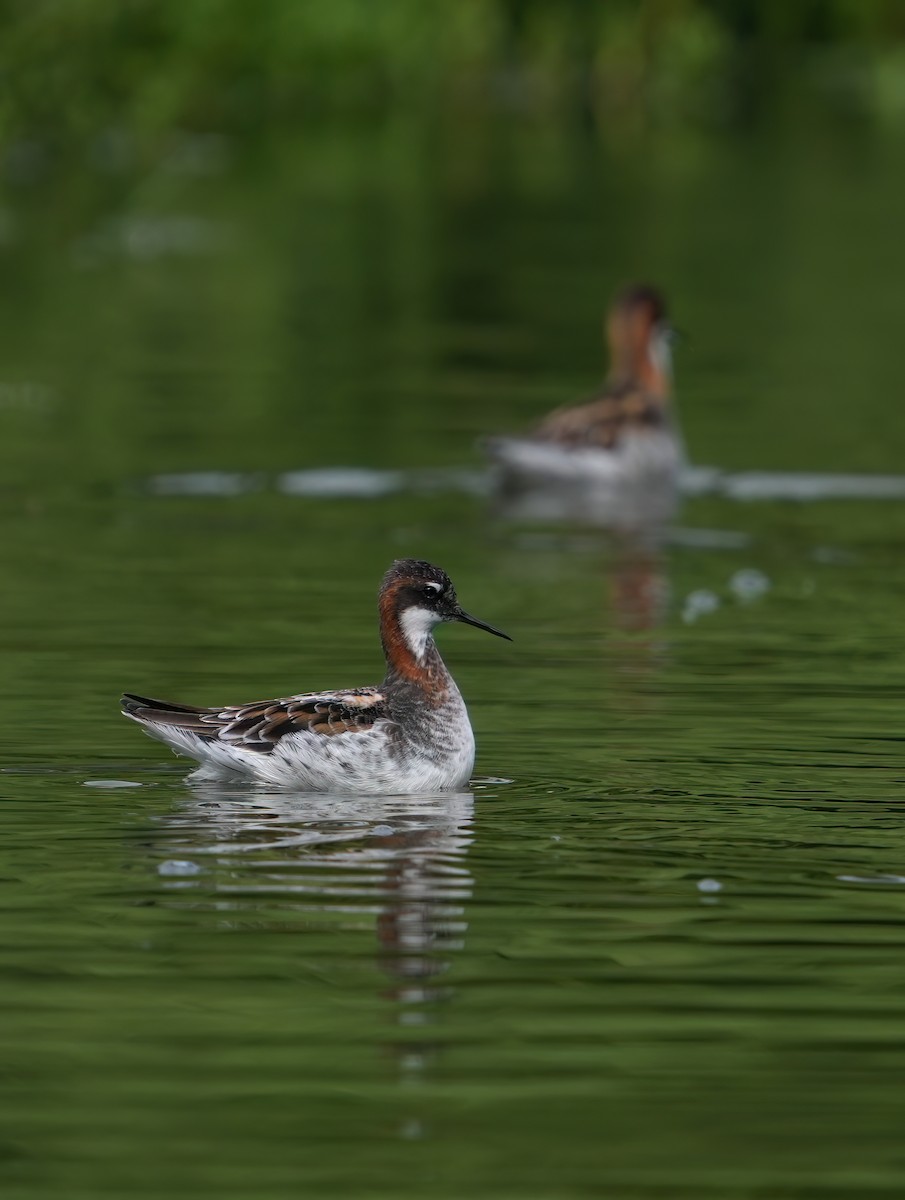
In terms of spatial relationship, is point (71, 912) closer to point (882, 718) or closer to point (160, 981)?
point (160, 981)

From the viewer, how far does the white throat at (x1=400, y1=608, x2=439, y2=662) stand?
11.8 m

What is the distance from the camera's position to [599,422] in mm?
21422

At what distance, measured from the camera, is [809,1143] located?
7309 mm

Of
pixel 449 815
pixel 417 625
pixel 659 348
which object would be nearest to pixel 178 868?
pixel 449 815

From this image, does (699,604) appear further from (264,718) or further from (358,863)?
(358,863)

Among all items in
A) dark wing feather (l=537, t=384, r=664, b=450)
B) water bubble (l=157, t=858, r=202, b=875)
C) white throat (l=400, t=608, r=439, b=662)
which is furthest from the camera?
dark wing feather (l=537, t=384, r=664, b=450)

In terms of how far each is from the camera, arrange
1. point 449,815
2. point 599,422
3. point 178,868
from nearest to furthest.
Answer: point 178,868 < point 449,815 < point 599,422

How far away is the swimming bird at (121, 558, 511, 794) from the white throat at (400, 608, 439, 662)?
1.23 feet

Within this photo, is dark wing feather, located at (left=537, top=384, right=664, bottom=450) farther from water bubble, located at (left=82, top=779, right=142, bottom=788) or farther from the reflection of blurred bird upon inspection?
water bubble, located at (left=82, top=779, right=142, bottom=788)

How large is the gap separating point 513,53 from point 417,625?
67106 mm

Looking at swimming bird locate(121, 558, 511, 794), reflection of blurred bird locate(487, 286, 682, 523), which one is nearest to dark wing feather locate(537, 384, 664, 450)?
reflection of blurred bird locate(487, 286, 682, 523)

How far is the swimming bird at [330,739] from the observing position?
11086mm

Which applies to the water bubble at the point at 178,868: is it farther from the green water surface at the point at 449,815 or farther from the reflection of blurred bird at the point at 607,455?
the reflection of blurred bird at the point at 607,455

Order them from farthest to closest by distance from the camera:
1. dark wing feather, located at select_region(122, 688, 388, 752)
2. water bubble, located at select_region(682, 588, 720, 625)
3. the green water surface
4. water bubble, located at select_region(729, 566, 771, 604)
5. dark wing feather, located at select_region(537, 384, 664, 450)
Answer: dark wing feather, located at select_region(537, 384, 664, 450)
water bubble, located at select_region(729, 566, 771, 604)
water bubble, located at select_region(682, 588, 720, 625)
dark wing feather, located at select_region(122, 688, 388, 752)
the green water surface
